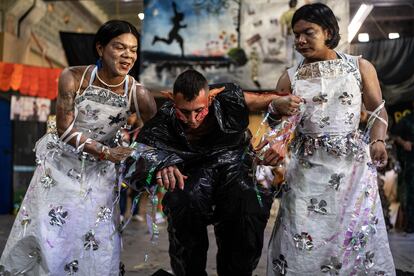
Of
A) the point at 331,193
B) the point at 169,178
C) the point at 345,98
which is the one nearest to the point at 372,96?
the point at 345,98

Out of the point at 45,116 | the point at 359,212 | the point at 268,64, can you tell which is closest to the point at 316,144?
the point at 359,212

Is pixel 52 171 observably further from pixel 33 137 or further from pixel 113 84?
pixel 33 137

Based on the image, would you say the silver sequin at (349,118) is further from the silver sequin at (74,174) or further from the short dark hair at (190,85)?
the silver sequin at (74,174)

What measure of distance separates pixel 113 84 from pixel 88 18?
9184 millimetres

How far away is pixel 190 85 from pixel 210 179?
1.88 ft

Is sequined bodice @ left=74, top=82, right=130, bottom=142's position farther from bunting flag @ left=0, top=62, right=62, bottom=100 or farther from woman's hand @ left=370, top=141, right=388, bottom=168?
bunting flag @ left=0, top=62, right=62, bottom=100

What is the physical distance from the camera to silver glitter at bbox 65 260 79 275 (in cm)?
246

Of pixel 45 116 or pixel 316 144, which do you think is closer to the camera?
pixel 316 144

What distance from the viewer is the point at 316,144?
2428 mm

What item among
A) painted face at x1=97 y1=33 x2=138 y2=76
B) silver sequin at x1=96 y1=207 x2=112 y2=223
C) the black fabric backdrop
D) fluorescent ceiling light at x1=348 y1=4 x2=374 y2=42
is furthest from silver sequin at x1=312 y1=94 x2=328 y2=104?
the black fabric backdrop

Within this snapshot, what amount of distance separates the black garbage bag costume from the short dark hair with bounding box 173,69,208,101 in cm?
20

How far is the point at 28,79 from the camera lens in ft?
23.9

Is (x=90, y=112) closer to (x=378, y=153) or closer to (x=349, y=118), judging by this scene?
(x=349, y=118)

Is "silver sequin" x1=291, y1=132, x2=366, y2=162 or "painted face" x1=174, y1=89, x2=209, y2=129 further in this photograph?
"silver sequin" x1=291, y1=132, x2=366, y2=162
